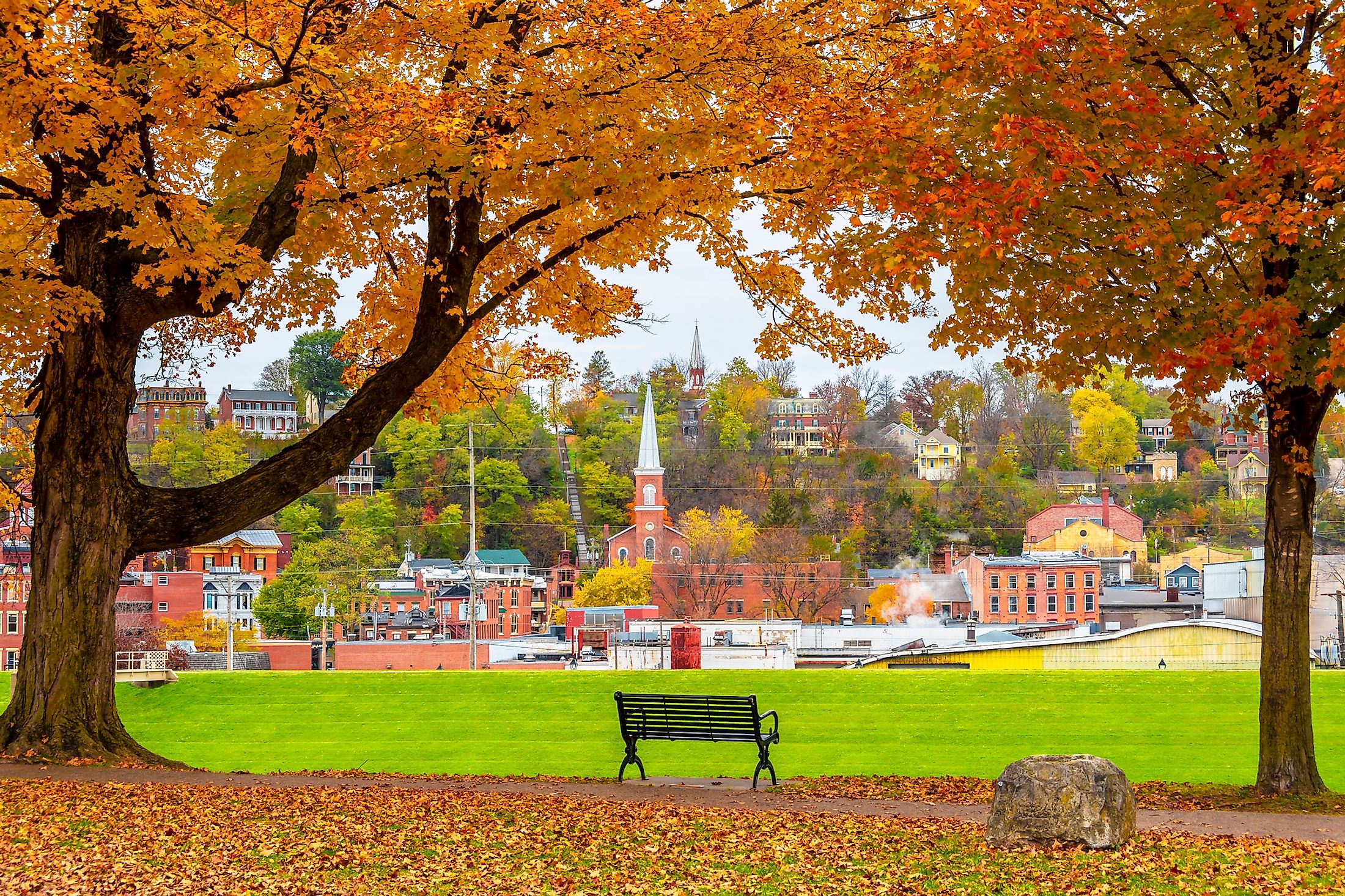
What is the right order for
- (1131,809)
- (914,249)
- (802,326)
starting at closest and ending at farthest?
(1131,809)
(914,249)
(802,326)

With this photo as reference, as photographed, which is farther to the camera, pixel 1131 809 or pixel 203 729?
pixel 203 729

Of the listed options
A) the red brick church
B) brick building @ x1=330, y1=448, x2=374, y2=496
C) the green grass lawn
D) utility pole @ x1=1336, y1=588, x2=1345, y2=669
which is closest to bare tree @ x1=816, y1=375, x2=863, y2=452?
the red brick church

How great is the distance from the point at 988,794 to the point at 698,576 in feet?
206

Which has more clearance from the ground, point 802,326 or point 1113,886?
point 802,326

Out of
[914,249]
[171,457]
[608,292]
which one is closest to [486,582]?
[171,457]

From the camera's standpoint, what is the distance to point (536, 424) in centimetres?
8956

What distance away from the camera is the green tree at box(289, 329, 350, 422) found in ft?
367

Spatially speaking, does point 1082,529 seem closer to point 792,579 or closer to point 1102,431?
point 1102,431

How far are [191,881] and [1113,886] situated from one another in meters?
4.26

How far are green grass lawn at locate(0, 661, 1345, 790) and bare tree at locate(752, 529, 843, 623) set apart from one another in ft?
162

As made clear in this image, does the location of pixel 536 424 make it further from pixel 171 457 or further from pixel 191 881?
pixel 191 881

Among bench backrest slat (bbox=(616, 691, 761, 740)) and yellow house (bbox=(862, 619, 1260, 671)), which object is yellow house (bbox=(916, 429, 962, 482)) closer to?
yellow house (bbox=(862, 619, 1260, 671))

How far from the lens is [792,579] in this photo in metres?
70.2

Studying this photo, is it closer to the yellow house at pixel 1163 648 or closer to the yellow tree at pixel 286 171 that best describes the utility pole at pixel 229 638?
the yellow tree at pixel 286 171
